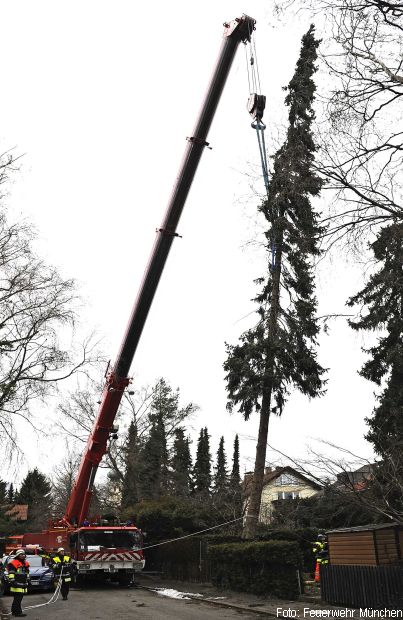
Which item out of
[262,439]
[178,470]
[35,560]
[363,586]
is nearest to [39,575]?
[35,560]

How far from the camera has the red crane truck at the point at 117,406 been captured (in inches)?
679

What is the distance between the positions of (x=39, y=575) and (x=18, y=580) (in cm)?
682

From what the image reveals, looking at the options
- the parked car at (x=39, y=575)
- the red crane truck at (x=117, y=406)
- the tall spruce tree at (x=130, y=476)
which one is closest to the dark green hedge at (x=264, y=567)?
the red crane truck at (x=117, y=406)

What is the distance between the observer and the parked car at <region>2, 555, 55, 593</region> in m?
20.4

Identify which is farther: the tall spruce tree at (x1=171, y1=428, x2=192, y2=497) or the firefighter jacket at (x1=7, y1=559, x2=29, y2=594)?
the tall spruce tree at (x1=171, y1=428, x2=192, y2=497)

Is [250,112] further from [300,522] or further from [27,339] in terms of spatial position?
[300,522]

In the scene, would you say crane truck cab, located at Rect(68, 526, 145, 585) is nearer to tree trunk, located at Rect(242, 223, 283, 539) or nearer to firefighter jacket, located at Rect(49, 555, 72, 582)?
firefighter jacket, located at Rect(49, 555, 72, 582)

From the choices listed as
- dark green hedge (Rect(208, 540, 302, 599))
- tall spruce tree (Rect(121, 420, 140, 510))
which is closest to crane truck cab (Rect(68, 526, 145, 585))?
dark green hedge (Rect(208, 540, 302, 599))

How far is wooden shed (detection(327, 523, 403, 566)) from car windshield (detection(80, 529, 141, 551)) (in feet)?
24.0

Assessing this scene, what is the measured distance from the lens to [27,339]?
1705 cm

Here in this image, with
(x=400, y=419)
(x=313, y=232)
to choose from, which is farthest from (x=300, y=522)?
(x=313, y=232)

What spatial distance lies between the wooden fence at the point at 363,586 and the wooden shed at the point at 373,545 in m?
1.80

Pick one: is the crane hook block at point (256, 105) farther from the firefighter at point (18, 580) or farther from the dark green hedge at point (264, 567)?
the firefighter at point (18, 580)

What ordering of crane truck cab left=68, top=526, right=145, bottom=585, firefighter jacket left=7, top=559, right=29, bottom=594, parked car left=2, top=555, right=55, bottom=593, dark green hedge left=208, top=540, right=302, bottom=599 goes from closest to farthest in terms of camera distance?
firefighter jacket left=7, top=559, right=29, bottom=594 < dark green hedge left=208, top=540, right=302, bottom=599 < crane truck cab left=68, top=526, right=145, bottom=585 < parked car left=2, top=555, right=55, bottom=593
